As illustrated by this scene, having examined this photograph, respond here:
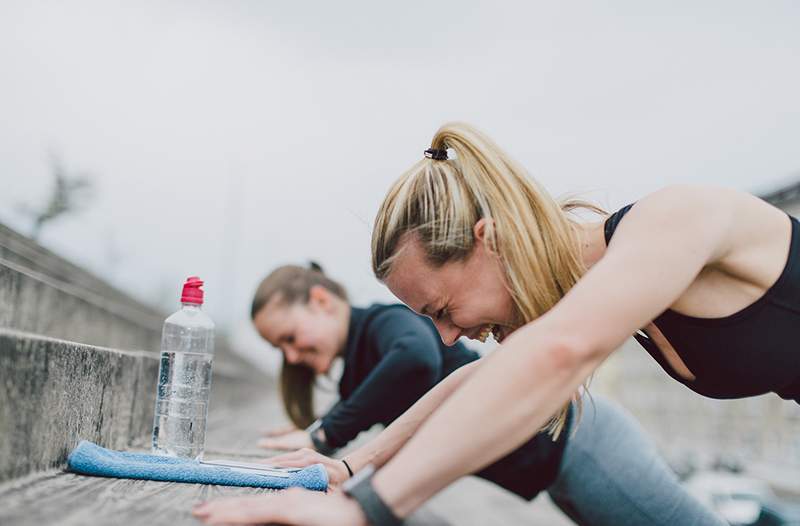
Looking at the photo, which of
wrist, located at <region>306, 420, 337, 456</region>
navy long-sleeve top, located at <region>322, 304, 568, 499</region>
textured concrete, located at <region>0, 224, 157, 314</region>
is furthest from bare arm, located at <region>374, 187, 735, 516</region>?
textured concrete, located at <region>0, 224, 157, 314</region>

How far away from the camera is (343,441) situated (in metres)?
3.65

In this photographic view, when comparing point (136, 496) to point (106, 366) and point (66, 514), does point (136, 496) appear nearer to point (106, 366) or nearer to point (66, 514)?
point (66, 514)

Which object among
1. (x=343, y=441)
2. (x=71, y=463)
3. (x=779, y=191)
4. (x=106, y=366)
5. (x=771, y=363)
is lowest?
(x=343, y=441)

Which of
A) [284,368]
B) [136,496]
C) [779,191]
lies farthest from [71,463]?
[779,191]

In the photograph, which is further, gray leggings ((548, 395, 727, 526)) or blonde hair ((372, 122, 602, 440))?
gray leggings ((548, 395, 727, 526))

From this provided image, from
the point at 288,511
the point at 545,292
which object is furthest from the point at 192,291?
the point at 288,511

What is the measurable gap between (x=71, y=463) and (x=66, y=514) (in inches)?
20.3

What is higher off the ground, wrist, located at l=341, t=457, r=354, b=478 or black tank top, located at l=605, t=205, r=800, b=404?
black tank top, located at l=605, t=205, r=800, b=404

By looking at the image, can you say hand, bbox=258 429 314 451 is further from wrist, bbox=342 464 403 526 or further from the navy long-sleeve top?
wrist, bbox=342 464 403 526

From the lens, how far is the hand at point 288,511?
1.33m

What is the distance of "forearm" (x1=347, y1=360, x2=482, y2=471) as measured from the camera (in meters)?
2.37

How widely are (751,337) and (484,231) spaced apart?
0.57 meters

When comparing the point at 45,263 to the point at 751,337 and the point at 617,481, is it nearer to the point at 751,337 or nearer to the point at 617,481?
the point at 617,481

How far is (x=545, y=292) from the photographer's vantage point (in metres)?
1.92
